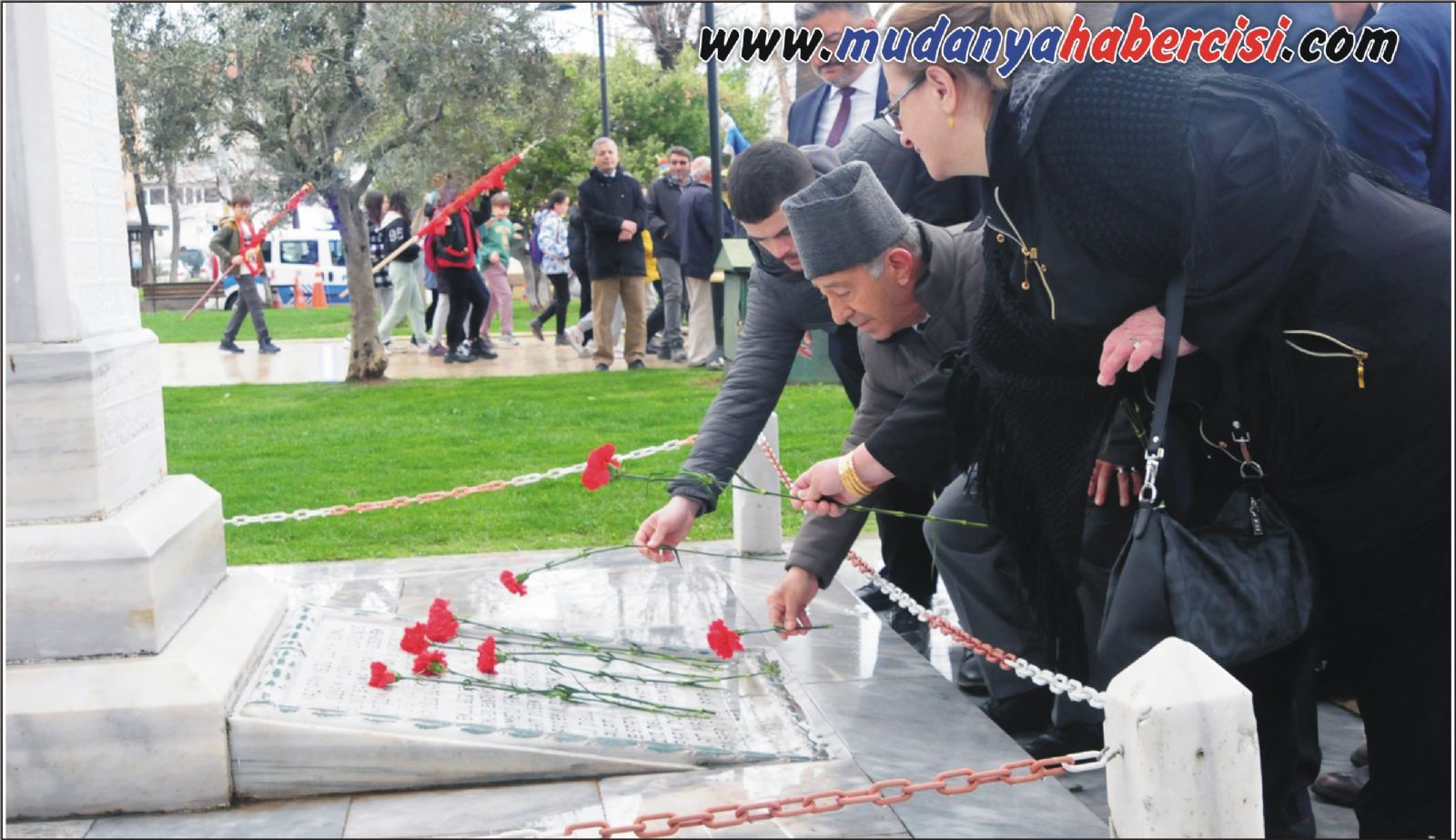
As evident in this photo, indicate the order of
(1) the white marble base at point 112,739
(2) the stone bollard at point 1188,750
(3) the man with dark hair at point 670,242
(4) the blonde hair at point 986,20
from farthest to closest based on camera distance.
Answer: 1. (3) the man with dark hair at point 670,242
2. (1) the white marble base at point 112,739
3. (4) the blonde hair at point 986,20
4. (2) the stone bollard at point 1188,750

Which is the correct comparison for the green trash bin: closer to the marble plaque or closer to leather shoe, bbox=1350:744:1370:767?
the marble plaque

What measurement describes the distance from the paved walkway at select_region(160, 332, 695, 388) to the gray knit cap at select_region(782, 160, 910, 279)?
34.1 ft

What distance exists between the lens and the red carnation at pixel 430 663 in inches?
157

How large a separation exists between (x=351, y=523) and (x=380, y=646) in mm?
2862

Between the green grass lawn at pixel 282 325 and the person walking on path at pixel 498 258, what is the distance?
138 cm

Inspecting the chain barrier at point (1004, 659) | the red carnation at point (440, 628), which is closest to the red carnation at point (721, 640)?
the chain barrier at point (1004, 659)

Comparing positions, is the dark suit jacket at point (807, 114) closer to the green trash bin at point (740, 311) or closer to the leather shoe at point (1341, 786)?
the leather shoe at point (1341, 786)

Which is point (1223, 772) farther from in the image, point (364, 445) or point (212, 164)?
point (212, 164)

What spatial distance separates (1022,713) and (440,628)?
1.59m

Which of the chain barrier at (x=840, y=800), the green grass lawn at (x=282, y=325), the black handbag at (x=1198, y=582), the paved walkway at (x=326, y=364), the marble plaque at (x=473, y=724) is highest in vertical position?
the black handbag at (x=1198, y=582)

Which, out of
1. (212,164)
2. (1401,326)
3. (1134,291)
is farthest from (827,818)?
(212,164)

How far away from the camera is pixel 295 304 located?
35.7 metres

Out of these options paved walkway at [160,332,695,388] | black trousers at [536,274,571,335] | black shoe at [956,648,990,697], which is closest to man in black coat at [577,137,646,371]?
paved walkway at [160,332,695,388]

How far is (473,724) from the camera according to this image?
3.61 m
